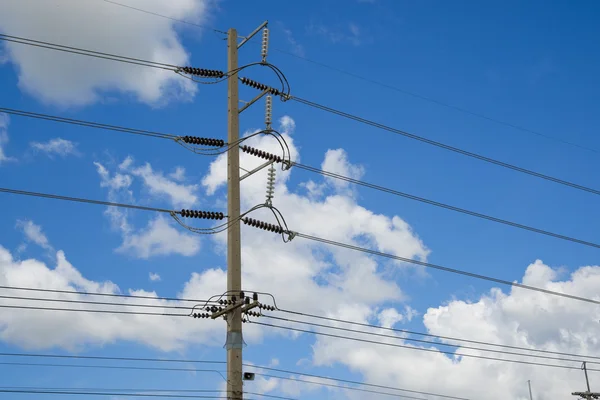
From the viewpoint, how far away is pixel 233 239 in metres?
24.0

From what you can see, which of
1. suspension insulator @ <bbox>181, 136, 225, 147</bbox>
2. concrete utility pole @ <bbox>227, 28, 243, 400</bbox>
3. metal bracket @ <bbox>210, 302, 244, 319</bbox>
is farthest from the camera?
suspension insulator @ <bbox>181, 136, 225, 147</bbox>

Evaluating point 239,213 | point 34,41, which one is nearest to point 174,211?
point 239,213

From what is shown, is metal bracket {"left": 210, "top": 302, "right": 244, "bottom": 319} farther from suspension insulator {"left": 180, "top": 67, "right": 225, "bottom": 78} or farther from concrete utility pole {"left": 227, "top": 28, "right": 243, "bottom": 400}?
suspension insulator {"left": 180, "top": 67, "right": 225, "bottom": 78}

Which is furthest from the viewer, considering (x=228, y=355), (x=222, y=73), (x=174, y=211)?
(x=222, y=73)

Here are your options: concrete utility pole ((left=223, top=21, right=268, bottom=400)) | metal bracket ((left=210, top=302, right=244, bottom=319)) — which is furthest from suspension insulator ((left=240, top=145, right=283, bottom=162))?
metal bracket ((left=210, top=302, right=244, bottom=319))

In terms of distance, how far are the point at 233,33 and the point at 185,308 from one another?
422 inches

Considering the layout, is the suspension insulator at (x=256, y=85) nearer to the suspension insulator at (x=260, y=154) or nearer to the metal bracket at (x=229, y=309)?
the suspension insulator at (x=260, y=154)

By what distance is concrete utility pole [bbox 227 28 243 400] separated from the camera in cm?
2234

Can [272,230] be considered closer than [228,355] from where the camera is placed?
No

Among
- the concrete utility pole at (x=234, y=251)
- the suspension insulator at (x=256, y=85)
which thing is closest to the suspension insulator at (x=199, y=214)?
the concrete utility pole at (x=234, y=251)

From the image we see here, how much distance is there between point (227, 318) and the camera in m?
23.4

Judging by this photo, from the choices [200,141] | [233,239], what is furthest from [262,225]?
A: [200,141]

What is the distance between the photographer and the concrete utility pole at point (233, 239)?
22344 millimetres

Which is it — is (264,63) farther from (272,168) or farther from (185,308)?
(185,308)
